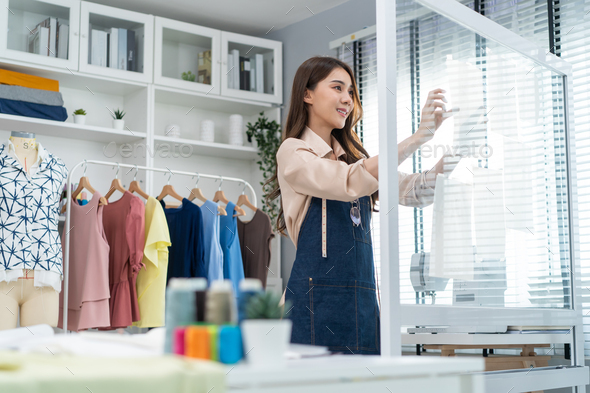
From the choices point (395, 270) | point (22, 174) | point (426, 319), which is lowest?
point (426, 319)

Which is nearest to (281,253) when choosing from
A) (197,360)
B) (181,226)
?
(181,226)

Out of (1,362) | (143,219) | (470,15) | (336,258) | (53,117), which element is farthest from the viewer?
(53,117)

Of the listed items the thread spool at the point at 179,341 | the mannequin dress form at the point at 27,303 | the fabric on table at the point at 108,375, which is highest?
the thread spool at the point at 179,341

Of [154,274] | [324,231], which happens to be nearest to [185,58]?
[154,274]

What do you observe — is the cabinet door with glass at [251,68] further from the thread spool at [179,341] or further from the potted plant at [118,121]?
the thread spool at [179,341]

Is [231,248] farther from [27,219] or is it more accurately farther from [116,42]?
[116,42]

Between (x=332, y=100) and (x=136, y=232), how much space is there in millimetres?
1359

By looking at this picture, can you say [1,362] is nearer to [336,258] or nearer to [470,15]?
[336,258]

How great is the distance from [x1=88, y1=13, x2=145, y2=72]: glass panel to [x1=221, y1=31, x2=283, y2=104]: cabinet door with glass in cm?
51

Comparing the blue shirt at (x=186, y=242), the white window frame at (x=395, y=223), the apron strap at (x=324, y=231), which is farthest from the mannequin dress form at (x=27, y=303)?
the white window frame at (x=395, y=223)

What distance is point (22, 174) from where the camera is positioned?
2.50 m

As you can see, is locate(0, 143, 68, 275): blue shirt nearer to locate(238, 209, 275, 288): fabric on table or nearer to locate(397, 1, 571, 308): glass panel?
locate(238, 209, 275, 288): fabric on table

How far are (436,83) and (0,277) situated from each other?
181 centimetres

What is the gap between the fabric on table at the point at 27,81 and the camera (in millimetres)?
2977
